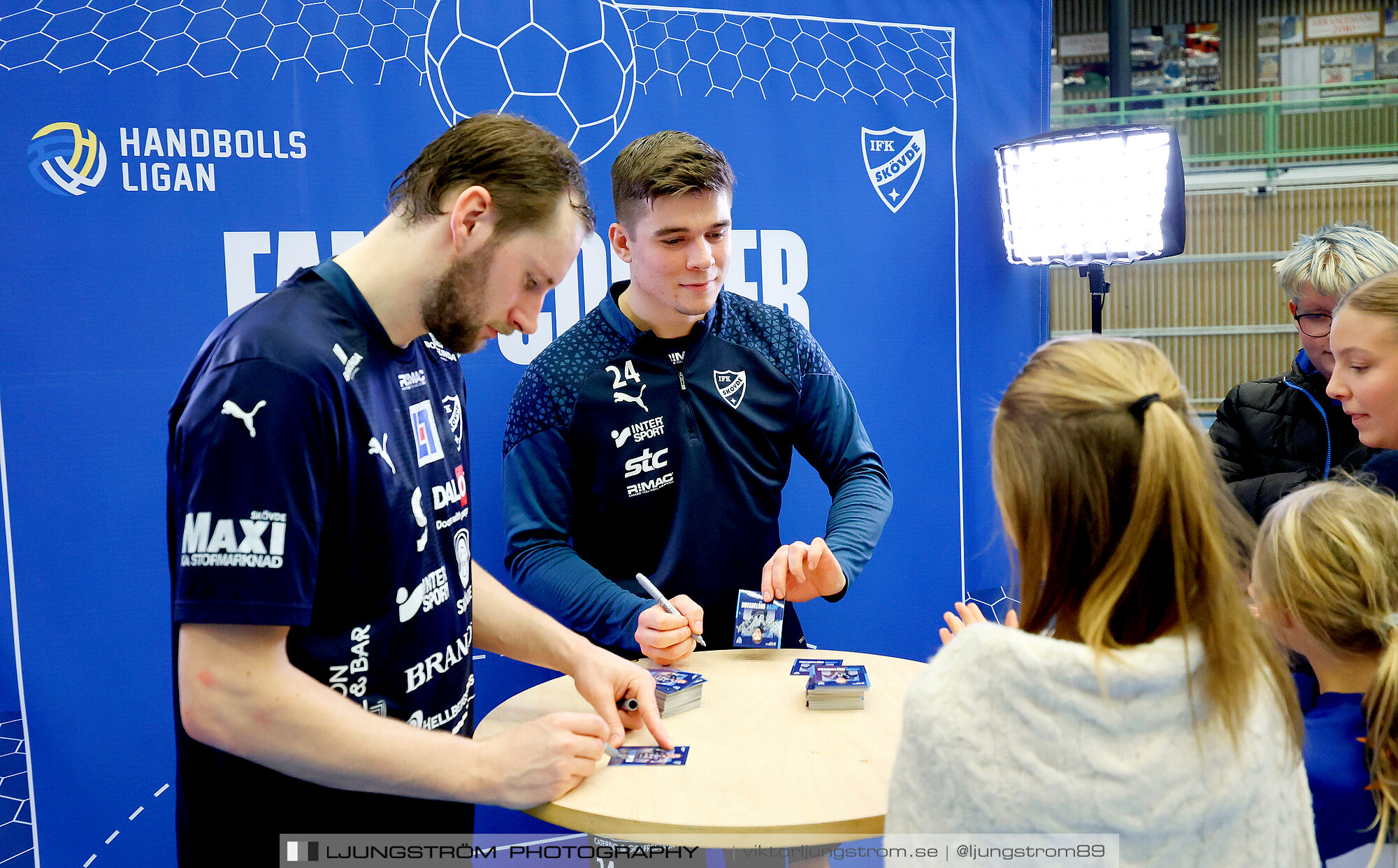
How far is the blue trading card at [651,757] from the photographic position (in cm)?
153

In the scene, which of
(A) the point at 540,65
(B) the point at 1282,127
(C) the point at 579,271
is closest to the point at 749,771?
(C) the point at 579,271

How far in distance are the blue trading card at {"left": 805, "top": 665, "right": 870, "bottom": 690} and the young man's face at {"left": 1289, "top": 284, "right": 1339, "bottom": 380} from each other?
158cm

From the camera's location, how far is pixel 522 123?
1.49 metres

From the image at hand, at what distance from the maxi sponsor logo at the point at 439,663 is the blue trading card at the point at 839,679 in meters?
0.61

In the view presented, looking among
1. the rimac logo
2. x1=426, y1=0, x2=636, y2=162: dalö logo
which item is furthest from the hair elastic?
the rimac logo

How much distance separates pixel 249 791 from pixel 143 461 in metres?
1.50

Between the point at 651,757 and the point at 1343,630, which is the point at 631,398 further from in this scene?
the point at 1343,630

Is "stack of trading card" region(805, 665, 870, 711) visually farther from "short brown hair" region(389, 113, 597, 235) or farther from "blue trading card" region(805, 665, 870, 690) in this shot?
"short brown hair" region(389, 113, 597, 235)

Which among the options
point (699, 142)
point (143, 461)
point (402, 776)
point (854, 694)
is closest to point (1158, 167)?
point (699, 142)

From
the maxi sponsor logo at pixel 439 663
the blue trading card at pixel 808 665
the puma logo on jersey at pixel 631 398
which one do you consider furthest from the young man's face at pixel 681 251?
the maxi sponsor logo at pixel 439 663

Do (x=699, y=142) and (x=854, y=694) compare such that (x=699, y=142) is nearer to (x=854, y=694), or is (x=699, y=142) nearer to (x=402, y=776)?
(x=854, y=694)

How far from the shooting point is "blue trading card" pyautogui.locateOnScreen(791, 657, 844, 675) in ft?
6.16

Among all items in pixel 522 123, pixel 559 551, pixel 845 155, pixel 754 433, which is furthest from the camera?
pixel 845 155

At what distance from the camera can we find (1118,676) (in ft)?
3.37
